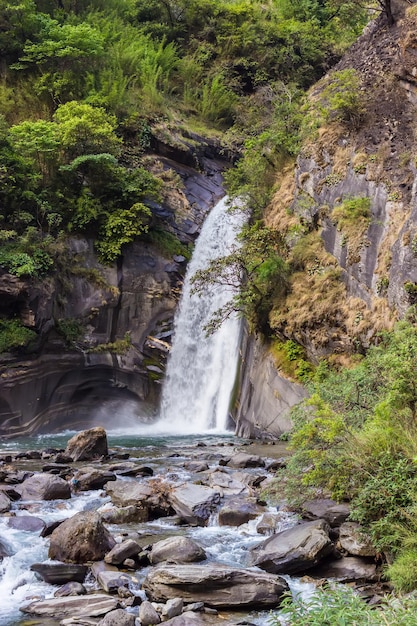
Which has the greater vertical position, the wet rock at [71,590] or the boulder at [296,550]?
the boulder at [296,550]

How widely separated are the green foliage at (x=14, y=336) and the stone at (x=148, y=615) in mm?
13438

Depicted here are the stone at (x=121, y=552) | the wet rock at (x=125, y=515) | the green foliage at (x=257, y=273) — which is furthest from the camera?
the green foliage at (x=257, y=273)

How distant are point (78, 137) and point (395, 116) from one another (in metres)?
11.3

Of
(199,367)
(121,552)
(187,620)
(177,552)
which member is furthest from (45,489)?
(199,367)

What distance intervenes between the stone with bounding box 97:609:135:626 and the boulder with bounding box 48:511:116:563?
172cm

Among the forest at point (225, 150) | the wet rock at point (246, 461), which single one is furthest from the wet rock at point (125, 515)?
the wet rock at point (246, 461)

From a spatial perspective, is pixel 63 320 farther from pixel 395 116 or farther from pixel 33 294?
pixel 395 116

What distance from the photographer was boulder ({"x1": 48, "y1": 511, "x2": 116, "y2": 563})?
7.13 meters

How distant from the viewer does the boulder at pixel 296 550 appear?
22.1 feet

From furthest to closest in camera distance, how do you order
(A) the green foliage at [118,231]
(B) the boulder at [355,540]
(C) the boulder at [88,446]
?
(A) the green foliage at [118,231] < (C) the boulder at [88,446] < (B) the boulder at [355,540]

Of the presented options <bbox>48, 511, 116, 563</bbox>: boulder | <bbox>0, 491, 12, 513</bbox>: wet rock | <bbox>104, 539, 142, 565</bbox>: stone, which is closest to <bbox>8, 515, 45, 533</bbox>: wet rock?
<bbox>0, 491, 12, 513</bbox>: wet rock

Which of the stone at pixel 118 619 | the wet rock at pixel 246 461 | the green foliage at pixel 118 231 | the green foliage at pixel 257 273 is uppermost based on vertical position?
the green foliage at pixel 118 231

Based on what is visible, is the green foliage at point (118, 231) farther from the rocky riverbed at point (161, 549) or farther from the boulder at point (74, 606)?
the boulder at point (74, 606)

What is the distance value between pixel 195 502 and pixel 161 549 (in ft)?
5.86
